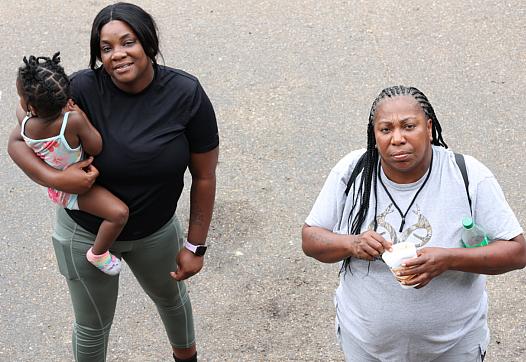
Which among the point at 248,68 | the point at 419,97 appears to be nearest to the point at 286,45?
the point at 248,68

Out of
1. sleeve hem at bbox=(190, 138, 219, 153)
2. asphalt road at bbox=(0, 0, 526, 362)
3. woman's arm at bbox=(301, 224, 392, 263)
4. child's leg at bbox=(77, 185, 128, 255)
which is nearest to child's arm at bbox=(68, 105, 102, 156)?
child's leg at bbox=(77, 185, 128, 255)

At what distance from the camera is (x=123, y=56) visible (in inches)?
142

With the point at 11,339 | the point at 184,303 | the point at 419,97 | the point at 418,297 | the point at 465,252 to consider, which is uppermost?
the point at 419,97

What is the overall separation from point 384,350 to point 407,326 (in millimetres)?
171

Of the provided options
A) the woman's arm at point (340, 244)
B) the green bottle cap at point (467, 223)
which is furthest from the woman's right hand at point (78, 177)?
the green bottle cap at point (467, 223)

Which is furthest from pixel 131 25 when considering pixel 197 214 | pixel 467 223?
pixel 467 223

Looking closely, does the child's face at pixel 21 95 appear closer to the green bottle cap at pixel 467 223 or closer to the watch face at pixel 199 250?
the watch face at pixel 199 250

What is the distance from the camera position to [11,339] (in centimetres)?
509

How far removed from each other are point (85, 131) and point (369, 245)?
A: 125 centimetres

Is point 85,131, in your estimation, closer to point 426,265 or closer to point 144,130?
point 144,130

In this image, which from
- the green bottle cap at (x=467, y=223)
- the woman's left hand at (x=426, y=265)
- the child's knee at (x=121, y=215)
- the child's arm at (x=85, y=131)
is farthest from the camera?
the child's knee at (x=121, y=215)

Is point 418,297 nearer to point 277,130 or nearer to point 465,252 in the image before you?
point 465,252

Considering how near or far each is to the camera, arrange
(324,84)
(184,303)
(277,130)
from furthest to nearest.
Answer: (324,84) < (277,130) < (184,303)

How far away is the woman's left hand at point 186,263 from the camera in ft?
13.4
